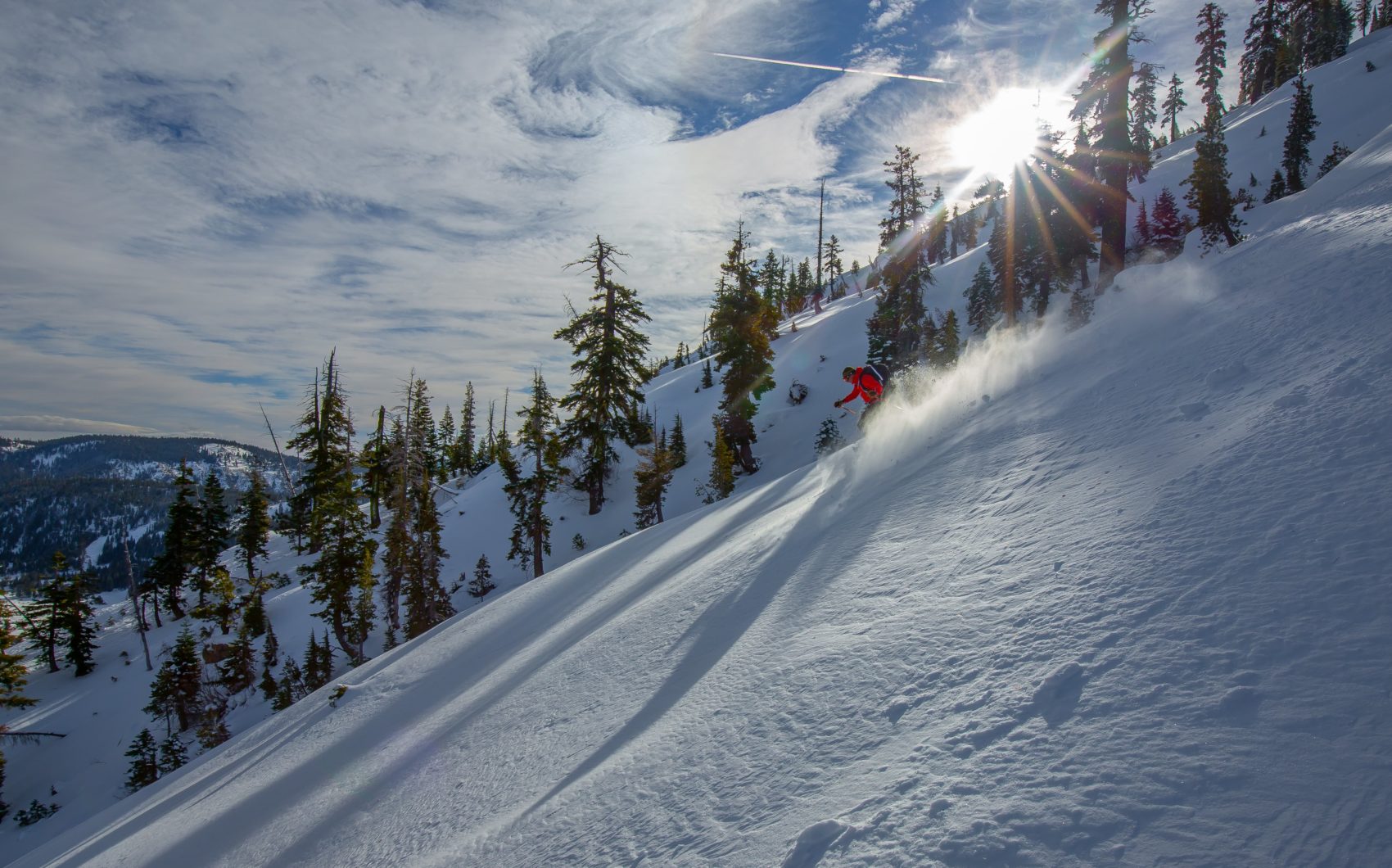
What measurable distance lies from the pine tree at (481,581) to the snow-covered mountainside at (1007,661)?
1864 centimetres

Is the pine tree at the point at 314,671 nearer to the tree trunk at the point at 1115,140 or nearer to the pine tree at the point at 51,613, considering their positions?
the pine tree at the point at 51,613

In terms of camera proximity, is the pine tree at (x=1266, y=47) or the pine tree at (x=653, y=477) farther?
the pine tree at (x=1266, y=47)

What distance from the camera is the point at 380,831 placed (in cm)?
488

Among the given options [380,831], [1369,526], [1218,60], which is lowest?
[380,831]

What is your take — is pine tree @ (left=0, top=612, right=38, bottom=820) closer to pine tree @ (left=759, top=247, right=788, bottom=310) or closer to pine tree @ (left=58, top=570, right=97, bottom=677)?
pine tree @ (left=58, top=570, right=97, bottom=677)

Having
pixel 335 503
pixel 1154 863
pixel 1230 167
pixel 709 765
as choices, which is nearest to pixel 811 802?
pixel 709 765

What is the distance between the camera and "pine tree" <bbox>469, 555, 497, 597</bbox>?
27.9 metres

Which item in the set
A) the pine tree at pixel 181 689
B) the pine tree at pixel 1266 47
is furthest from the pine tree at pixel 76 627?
the pine tree at pixel 1266 47

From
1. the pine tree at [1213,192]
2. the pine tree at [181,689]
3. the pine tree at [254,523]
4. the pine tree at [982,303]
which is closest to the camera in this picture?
the pine tree at [1213,192]

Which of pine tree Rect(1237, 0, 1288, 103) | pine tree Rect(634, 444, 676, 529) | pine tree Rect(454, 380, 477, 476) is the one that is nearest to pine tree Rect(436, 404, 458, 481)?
pine tree Rect(454, 380, 477, 476)

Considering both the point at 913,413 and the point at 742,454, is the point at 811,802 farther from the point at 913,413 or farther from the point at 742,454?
the point at 742,454

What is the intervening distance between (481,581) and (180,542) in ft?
78.9

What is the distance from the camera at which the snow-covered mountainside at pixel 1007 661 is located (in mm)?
2025

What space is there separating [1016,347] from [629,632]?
787 cm
